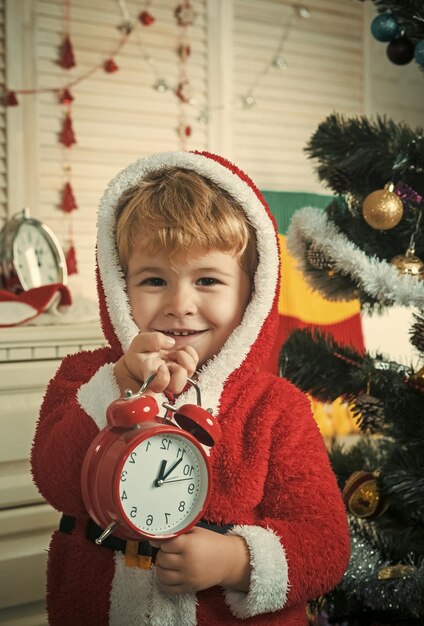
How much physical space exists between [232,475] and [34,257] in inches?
34.2

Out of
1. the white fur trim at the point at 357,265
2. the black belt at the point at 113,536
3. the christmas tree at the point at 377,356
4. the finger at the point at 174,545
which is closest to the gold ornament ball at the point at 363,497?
the christmas tree at the point at 377,356

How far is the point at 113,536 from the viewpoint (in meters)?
0.82

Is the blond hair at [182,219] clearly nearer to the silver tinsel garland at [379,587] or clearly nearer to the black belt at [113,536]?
the black belt at [113,536]

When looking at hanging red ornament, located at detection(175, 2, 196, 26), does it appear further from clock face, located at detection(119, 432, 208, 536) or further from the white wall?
clock face, located at detection(119, 432, 208, 536)

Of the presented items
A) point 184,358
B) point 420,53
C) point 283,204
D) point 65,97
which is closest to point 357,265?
point 420,53

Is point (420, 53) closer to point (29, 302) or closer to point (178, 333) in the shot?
point (178, 333)

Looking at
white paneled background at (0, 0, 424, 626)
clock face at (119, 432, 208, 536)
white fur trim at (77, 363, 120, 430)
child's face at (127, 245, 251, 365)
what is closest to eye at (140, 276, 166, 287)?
child's face at (127, 245, 251, 365)

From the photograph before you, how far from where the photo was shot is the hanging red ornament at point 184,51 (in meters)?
2.35

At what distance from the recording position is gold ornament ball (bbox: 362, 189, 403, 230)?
113cm

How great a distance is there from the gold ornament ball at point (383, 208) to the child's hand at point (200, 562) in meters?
0.56

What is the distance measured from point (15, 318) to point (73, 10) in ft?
3.90

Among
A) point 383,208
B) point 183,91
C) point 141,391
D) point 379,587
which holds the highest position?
point 183,91

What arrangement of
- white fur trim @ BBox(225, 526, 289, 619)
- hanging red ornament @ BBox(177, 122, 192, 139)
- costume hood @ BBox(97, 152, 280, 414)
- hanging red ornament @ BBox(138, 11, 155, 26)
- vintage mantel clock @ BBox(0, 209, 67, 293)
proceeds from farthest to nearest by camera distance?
hanging red ornament @ BBox(177, 122, 192, 139), hanging red ornament @ BBox(138, 11, 155, 26), vintage mantel clock @ BBox(0, 209, 67, 293), costume hood @ BBox(97, 152, 280, 414), white fur trim @ BBox(225, 526, 289, 619)

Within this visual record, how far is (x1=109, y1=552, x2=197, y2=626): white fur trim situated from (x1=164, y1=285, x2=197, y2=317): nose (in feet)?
0.94
